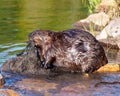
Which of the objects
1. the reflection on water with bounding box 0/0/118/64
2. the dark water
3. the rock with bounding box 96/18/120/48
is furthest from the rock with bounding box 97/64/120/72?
the rock with bounding box 96/18/120/48

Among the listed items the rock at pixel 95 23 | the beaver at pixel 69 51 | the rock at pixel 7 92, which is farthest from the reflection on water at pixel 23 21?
the rock at pixel 7 92

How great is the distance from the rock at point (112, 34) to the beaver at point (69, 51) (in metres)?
2.86

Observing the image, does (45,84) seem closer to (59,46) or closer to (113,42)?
(59,46)

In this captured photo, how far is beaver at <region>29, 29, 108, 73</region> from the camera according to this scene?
8.08 m

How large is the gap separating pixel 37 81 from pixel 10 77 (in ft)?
2.02

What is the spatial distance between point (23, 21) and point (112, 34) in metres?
6.35

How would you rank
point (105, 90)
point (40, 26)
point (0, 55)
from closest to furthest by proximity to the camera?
point (105, 90), point (0, 55), point (40, 26)

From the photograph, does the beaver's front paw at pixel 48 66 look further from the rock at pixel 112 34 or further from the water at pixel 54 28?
the rock at pixel 112 34

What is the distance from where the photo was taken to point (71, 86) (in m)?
7.25

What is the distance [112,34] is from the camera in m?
11.5

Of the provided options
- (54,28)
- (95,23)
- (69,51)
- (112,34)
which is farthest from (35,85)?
(95,23)

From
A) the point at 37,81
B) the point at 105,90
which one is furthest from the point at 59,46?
the point at 105,90

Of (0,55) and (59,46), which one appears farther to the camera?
(0,55)

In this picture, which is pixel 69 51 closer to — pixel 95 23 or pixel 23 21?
pixel 95 23
